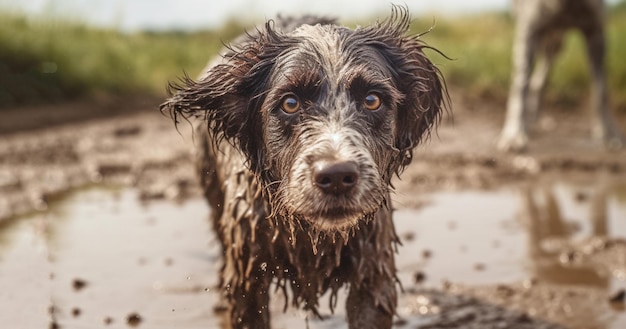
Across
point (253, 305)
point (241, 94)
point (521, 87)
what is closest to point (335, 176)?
point (241, 94)

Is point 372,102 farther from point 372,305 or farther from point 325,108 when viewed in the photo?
point 372,305

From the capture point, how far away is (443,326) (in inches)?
193

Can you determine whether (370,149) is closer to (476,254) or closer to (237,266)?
(237,266)

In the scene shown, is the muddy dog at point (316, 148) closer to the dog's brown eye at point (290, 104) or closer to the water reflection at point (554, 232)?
the dog's brown eye at point (290, 104)

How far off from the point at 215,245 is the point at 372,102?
3.38 metres

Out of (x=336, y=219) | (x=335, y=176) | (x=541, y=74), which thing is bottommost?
(x=336, y=219)

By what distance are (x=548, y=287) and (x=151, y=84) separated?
425 inches

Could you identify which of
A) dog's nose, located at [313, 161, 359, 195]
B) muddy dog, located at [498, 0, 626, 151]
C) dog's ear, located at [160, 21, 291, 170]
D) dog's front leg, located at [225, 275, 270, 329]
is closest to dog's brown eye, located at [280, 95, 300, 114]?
dog's ear, located at [160, 21, 291, 170]

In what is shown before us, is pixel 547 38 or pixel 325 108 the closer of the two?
pixel 325 108

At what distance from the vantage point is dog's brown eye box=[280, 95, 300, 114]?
3.52 meters

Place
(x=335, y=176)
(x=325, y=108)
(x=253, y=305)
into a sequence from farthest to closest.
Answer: (x=253, y=305) < (x=325, y=108) < (x=335, y=176)

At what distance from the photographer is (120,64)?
48.8ft

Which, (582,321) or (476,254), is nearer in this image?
(582,321)

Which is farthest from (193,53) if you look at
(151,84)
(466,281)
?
(466,281)
